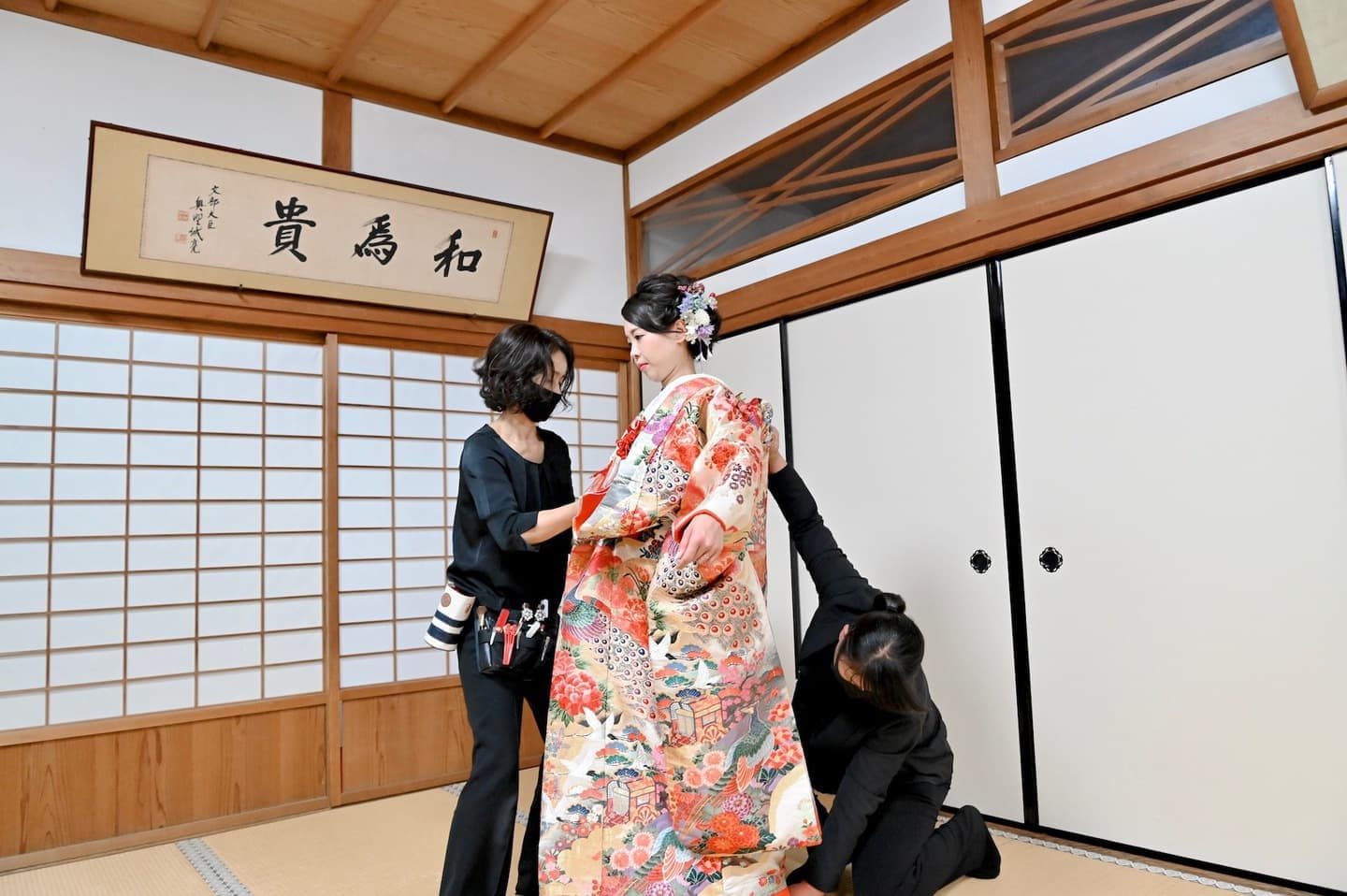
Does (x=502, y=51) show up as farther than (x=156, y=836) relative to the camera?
Yes

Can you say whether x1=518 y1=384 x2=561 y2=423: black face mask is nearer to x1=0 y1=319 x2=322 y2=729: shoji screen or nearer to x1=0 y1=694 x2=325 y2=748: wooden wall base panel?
x1=0 y1=319 x2=322 y2=729: shoji screen

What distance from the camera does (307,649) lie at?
3471mm

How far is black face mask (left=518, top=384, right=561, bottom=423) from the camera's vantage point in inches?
84.9

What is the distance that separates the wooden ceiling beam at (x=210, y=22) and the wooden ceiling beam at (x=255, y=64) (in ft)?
0.17

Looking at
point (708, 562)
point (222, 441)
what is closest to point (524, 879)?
point (708, 562)

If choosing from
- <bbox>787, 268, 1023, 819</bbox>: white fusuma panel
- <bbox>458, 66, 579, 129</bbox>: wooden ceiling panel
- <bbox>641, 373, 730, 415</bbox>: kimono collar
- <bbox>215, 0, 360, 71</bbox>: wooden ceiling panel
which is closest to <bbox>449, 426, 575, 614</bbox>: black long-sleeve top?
<bbox>641, 373, 730, 415</bbox>: kimono collar

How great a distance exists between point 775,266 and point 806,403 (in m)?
0.61

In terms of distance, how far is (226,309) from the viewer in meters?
3.36

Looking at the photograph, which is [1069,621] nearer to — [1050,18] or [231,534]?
[1050,18]

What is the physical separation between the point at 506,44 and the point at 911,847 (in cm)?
307

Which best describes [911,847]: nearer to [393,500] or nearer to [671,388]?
[671,388]

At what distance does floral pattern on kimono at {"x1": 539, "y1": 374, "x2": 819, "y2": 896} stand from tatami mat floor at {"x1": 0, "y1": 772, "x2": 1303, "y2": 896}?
0.72 meters

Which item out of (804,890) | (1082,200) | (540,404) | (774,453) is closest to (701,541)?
(774,453)

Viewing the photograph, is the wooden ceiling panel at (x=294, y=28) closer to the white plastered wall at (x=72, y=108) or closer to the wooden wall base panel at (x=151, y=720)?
the white plastered wall at (x=72, y=108)
